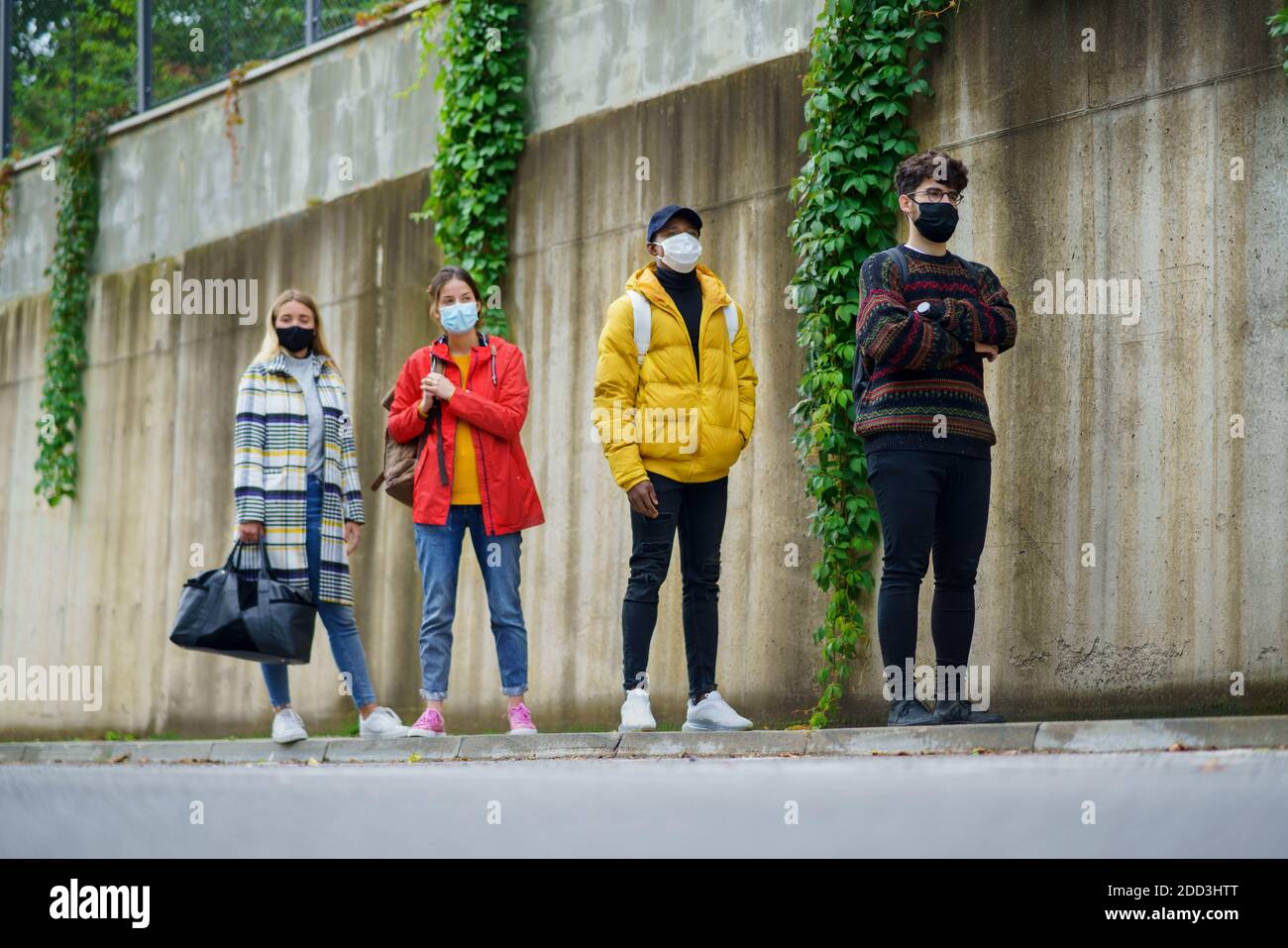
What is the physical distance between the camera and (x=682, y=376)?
7609 mm

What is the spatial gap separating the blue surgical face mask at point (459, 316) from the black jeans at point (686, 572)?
1476 mm

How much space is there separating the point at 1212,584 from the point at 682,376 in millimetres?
2355

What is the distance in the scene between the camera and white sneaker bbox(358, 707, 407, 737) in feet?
28.5

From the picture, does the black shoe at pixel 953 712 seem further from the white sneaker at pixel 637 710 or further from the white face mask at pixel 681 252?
the white face mask at pixel 681 252

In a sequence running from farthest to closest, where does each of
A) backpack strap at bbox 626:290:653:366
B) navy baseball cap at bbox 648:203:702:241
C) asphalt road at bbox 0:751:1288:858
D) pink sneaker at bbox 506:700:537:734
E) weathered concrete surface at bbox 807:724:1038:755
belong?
1. pink sneaker at bbox 506:700:537:734
2. navy baseball cap at bbox 648:203:702:241
3. backpack strap at bbox 626:290:653:366
4. weathered concrete surface at bbox 807:724:1038:755
5. asphalt road at bbox 0:751:1288:858

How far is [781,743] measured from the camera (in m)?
6.74

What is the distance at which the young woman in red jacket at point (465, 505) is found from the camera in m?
8.27

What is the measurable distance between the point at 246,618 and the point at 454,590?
0.92 meters

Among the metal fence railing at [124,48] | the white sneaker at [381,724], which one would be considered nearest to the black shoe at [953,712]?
the white sneaker at [381,724]

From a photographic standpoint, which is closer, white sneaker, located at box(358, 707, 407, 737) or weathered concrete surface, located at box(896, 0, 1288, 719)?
weathered concrete surface, located at box(896, 0, 1288, 719)

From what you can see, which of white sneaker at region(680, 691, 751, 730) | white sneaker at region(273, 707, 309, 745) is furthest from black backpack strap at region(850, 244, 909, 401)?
white sneaker at region(273, 707, 309, 745)

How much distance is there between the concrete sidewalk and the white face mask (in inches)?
76.2

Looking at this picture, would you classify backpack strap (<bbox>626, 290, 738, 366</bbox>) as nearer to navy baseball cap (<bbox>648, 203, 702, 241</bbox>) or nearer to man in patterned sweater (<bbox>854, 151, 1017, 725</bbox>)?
navy baseball cap (<bbox>648, 203, 702, 241</bbox>)
